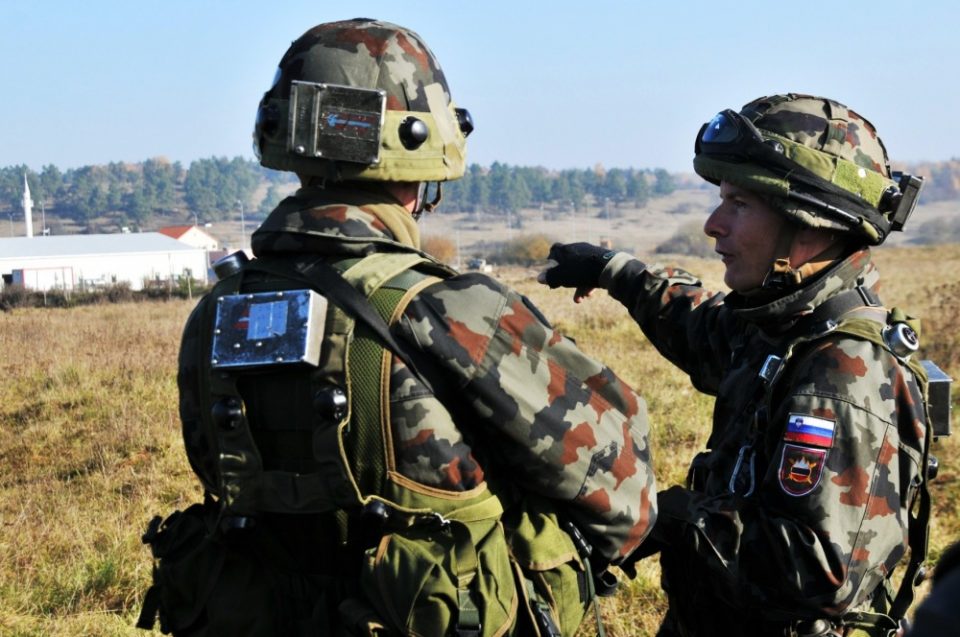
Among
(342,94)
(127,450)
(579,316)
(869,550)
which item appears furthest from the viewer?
(579,316)

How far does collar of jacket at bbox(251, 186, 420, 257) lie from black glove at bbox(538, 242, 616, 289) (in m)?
1.40

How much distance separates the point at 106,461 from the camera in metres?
7.25

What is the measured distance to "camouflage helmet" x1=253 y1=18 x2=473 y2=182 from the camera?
2494mm

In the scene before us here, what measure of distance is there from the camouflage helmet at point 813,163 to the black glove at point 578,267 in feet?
2.61

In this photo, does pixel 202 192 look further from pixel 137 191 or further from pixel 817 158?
pixel 817 158

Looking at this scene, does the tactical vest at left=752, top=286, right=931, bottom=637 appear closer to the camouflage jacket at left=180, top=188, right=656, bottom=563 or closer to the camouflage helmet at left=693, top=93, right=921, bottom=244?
the camouflage helmet at left=693, top=93, right=921, bottom=244

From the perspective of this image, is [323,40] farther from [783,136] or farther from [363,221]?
[783,136]

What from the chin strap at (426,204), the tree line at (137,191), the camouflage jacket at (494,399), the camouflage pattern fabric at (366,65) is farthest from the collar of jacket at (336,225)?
the tree line at (137,191)

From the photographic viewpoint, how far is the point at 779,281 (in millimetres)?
3109

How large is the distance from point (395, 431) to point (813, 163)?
1521mm

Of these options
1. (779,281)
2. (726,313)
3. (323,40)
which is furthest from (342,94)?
(726,313)

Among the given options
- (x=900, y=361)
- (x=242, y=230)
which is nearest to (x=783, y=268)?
(x=900, y=361)

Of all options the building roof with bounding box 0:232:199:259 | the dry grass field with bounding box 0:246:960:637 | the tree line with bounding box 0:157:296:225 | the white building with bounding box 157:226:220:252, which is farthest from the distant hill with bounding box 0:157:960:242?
the dry grass field with bounding box 0:246:960:637

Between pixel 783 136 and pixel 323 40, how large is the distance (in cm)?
138
